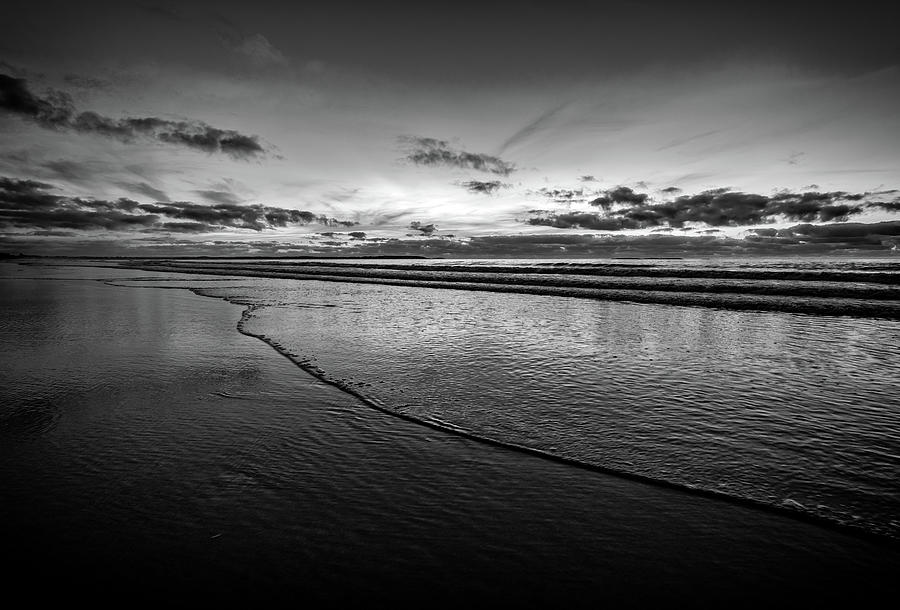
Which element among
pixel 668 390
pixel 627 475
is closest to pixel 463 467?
pixel 627 475

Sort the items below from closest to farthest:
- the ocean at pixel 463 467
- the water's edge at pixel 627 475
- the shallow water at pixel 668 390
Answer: the ocean at pixel 463 467
the water's edge at pixel 627 475
the shallow water at pixel 668 390

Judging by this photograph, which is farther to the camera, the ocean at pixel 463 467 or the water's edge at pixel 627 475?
the water's edge at pixel 627 475

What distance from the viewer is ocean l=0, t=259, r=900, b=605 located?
2.84m

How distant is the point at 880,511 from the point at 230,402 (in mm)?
6653

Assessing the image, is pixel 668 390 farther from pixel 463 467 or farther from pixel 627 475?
pixel 463 467

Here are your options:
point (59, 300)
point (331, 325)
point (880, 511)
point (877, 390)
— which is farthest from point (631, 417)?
point (59, 300)

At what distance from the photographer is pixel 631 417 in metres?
5.31

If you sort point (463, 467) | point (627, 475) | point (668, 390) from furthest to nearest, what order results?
1. point (668, 390)
2. point (463, 467)
3. point (627, 475)

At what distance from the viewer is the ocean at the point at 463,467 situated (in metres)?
2.84

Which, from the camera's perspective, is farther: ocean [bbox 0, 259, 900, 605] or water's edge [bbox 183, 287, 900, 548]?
water's edge [bbox 183, 287, 900, 548]

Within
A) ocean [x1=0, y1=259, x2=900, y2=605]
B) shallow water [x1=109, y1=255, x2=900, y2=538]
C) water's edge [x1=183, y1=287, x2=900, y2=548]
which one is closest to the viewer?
ocean [x1=0, y1=259, x2=900, y2=605]

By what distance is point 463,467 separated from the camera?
4.14 meters

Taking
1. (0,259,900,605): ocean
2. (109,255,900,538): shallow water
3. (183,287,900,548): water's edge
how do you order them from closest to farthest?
(0,259,900,605): ocean < (183,287,900,548): water's edge < (109,255,900,538): shallow water

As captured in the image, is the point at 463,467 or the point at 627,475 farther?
the point at 463,467
